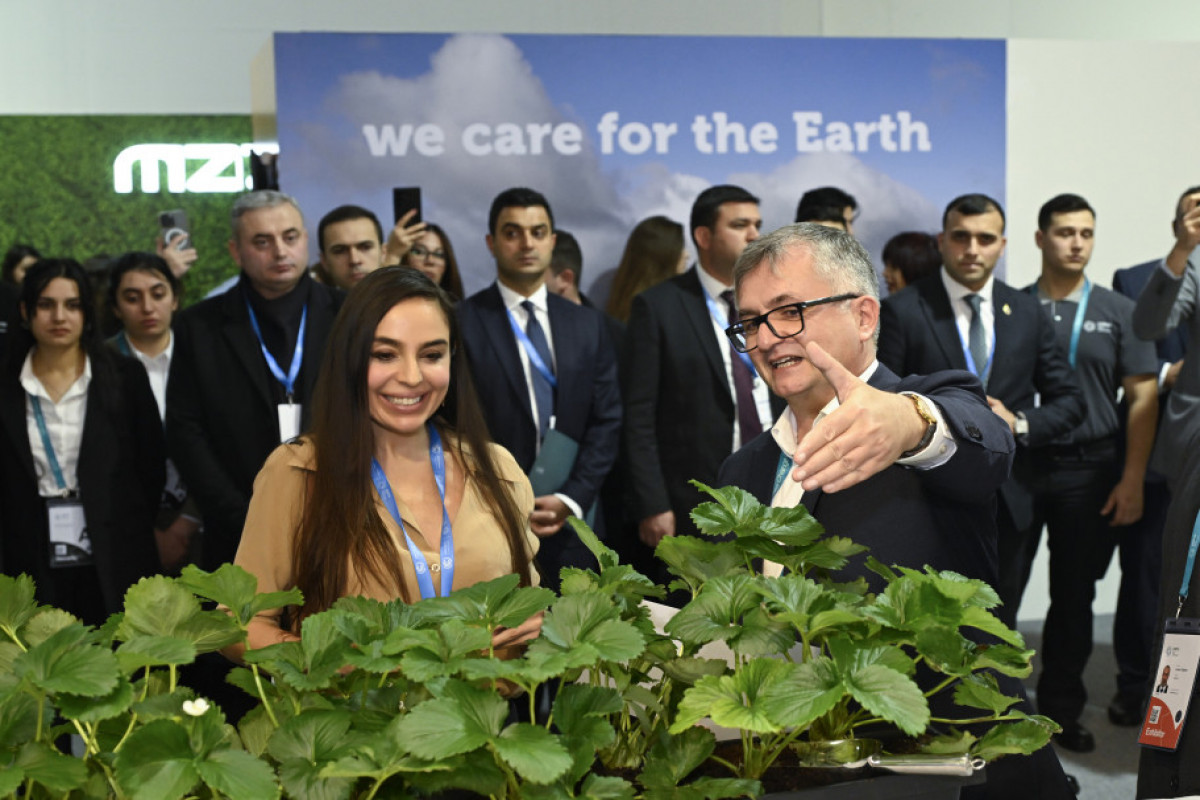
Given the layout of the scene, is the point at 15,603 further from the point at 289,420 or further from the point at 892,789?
the point at 289,420

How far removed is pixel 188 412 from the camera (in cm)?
413

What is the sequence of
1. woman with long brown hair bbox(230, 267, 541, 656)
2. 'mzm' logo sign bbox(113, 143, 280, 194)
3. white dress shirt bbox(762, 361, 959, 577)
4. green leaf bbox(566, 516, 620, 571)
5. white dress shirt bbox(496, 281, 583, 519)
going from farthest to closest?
'mzm' logo sign bbox(113, 143, 280, 194) < white dress shirt bbox(496, 281, 583, 519) < woman with long brown hair bbox(230, 267, 541, 656) < white dress shirt bbox(762, 361, 959, 577) < green leaf bbox(566, 516, 620, 571)

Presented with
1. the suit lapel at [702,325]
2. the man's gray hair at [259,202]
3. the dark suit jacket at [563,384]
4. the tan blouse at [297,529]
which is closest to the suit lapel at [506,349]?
the dark suit jacket at [563,384]

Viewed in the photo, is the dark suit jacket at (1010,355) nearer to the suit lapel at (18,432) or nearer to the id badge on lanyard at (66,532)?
the id badge on lanyard at (66,532)

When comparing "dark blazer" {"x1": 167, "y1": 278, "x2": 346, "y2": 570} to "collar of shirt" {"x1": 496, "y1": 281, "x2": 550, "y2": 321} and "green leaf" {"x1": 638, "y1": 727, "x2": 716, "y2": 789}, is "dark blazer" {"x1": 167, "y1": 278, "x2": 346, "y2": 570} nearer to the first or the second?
"collar of shirt" {"x1": 496, "y1": 281, "x2": 550, "y2": 321}

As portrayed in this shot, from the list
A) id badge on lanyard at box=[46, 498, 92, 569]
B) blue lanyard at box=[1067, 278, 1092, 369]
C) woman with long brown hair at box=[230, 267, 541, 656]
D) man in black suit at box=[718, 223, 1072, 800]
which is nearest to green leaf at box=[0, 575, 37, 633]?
man in black suit at box=[718, 223, 1072, 800]

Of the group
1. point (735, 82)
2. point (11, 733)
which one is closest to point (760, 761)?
point (11, 733)

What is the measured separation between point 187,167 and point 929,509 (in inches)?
197

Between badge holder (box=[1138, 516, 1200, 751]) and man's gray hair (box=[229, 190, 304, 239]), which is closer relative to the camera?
badge holder (box=[1138, 516, 1200, 751])

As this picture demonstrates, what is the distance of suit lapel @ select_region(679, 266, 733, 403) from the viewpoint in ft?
14.5

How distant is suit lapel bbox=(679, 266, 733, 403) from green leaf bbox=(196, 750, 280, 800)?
3527 millimetres

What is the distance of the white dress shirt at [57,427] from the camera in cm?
418

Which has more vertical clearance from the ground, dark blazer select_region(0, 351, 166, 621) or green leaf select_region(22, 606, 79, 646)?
green leaf select_region(22, 606, 79, 646)

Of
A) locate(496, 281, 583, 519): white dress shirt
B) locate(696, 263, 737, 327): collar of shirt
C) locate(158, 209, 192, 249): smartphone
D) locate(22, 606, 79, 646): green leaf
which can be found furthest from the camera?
locate(158, 209, 192, 249): smartphone
